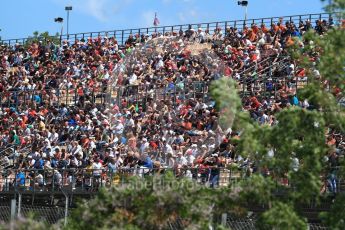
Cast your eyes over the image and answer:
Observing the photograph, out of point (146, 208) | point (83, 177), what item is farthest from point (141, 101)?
point (146, 208)

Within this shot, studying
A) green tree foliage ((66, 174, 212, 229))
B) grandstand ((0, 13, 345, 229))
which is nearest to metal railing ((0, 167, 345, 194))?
grandstand ((0, 13, 345, 229))

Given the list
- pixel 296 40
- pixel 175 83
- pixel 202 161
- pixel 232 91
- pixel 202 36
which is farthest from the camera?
pixel 202 36

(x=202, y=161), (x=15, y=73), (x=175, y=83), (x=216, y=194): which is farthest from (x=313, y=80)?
(x=15, y=73)

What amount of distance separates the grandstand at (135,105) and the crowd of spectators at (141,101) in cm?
4

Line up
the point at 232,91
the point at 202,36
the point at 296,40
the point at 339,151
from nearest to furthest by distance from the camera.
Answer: the point at 232,91 → the point at 296,40 → the point at 339,151 → the point at 202,36

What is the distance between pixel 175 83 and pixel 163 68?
1883mm

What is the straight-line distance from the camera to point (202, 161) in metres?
30.7

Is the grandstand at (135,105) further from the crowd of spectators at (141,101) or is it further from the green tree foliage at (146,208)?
the green tree foliage at (146,208)

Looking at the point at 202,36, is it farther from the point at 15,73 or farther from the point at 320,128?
the point at 320,128

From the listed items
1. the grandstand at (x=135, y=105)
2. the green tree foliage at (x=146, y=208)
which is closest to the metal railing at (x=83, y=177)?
the grandstand at (x=135, y=105)

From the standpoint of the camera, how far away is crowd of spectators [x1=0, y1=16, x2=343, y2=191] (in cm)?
3231

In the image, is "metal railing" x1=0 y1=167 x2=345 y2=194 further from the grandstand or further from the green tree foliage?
the green tree foliage

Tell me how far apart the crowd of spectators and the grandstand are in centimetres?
4

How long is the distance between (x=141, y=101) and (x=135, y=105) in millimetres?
300
